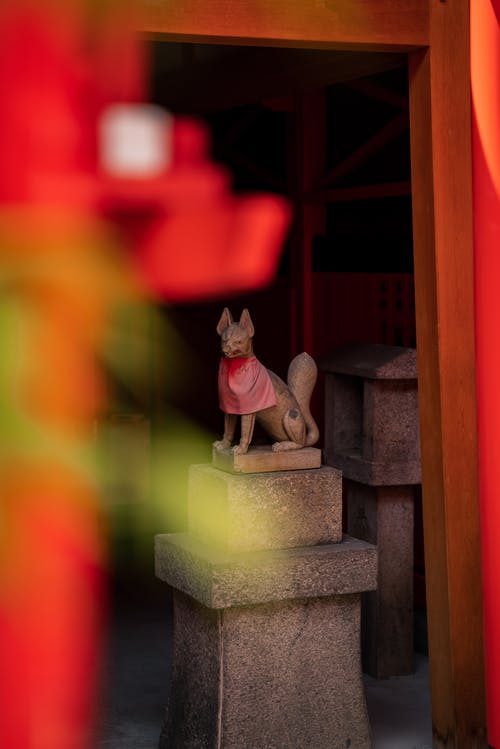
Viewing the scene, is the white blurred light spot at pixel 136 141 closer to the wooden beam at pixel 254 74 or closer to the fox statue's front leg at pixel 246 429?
the wooden beam at pixel 254 74

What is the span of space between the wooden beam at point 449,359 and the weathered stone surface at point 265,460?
48cm

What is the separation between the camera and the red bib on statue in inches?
217

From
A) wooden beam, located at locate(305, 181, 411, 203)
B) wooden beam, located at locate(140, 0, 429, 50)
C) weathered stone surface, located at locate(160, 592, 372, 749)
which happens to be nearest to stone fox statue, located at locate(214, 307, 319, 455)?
weathered stone surface, located at locate(160, 592, 372, 749)

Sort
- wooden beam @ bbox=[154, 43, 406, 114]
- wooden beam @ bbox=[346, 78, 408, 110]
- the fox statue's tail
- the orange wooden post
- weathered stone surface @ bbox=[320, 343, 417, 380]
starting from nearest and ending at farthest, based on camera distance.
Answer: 1. the orange wooden post
2. the fox statue's tail
3. wooden beam @ bbox=[154, 43, 406, 114]
4. weathered stone surface @ bbox=[320, 343, 417, 380]
5. wooden beam @ bbox=[346, 78, 408, 110]

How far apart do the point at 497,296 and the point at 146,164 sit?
3.92 meters

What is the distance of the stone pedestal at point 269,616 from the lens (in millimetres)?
5293

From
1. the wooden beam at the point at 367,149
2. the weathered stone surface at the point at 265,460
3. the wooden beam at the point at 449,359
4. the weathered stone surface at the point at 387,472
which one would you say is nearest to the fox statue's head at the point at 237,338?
the weathered stone surface at the point at 265,460

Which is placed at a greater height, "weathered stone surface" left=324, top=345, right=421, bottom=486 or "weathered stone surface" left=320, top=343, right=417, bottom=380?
"weathered stone surface" left=320, top=343, right=417, bottom=380

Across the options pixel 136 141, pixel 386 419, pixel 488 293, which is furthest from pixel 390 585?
pixel 136 141

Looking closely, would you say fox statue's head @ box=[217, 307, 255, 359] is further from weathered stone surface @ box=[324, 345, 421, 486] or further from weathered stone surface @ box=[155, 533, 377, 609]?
weathered stone surface @ box=[324, 345, 421, 486]

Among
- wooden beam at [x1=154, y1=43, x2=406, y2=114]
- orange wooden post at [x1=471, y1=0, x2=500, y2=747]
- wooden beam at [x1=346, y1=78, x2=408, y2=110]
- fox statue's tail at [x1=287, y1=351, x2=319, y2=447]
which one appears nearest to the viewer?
orange wooden post at [x1=471, y1=0, x2=500, y2=747]

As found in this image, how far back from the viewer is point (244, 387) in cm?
553

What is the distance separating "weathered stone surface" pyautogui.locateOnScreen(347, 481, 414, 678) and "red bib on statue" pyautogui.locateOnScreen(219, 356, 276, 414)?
1.44 meters

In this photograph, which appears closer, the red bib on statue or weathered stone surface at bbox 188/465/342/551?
weathered stone surface at bbox 188/465/342/551
